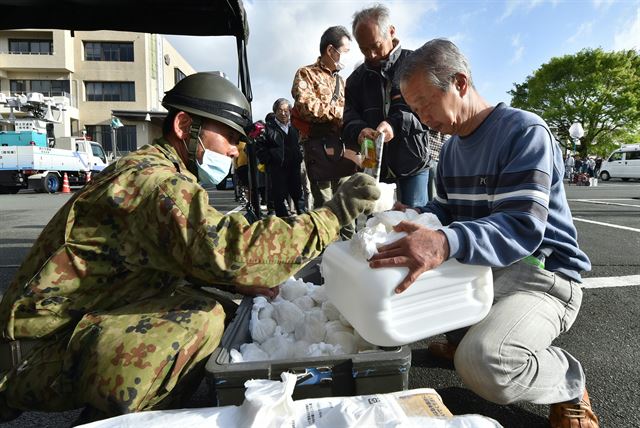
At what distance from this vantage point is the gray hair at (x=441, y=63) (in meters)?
1.78

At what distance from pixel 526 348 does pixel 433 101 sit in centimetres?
107

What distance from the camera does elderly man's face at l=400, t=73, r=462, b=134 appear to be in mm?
1832

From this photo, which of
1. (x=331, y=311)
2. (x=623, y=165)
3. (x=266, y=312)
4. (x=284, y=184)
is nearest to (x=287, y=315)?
(x=266, y=312)

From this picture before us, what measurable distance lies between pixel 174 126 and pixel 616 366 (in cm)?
262

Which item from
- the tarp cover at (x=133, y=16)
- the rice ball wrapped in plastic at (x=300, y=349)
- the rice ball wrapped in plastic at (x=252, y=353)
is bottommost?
the rice ball wrapped in plastic at (x=300, y=349)

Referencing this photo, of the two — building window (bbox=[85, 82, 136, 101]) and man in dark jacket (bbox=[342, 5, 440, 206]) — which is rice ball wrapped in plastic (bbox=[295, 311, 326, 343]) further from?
building window (bbox=[85, 82, 136, 101])

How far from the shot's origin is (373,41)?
3100mm

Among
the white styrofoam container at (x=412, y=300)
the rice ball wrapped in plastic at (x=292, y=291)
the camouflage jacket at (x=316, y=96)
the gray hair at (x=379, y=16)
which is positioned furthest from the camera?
the camouflage jacket at (x=316, y=96)

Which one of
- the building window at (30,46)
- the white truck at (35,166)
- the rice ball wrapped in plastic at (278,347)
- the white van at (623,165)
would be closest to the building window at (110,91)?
the building window at (30,46)

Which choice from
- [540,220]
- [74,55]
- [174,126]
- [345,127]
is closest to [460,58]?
[540,220]

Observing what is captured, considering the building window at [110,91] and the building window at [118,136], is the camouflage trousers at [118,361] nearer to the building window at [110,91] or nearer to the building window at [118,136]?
the building window at [118,136]

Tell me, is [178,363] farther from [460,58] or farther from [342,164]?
[342,164]

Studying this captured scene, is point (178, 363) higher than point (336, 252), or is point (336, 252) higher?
point (336, 252)

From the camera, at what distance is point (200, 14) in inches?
158
